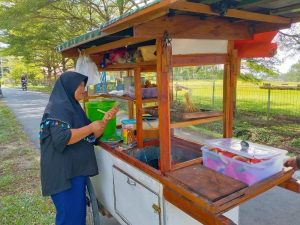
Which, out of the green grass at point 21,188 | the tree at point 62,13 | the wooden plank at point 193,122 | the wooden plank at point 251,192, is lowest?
the green grass at point 21,188

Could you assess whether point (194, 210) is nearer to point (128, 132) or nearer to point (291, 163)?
point (291, 163)

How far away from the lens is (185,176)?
2.04m

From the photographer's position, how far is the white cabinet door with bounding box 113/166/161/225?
2.19 meters

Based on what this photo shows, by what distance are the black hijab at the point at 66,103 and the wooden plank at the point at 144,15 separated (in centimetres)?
62

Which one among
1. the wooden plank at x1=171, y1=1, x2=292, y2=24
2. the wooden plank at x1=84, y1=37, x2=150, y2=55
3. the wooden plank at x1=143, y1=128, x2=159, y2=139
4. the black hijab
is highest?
the wooden plank at x1=171, y1=1, x2=292, y2=24

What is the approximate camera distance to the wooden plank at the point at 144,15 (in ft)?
4.90

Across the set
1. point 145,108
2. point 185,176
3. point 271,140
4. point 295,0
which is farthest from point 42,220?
point 271,140

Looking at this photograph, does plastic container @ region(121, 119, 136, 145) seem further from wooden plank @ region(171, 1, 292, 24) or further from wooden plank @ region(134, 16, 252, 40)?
wooden plank @ region(171, 1, 292, 24)

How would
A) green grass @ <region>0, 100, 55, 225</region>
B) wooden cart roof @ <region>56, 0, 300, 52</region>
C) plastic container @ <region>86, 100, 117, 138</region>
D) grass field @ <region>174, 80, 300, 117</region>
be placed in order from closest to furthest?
1. wooden cart roof @ <region>56, 0, 300, 52</region>
2. plastic container @ <region>86, 100, 117, 138</region>
3. green grass @ <region>0, 100, 55, 225</region>
4. grass field @ <region>174, 80, 300, 117</region>

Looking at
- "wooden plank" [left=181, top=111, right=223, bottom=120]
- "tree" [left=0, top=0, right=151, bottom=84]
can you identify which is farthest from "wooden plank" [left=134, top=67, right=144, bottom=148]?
"tree" [left=0, top=0, right=151, bottom=84]

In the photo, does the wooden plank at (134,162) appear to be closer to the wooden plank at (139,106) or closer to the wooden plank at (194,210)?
the wooden plank at (194,210)


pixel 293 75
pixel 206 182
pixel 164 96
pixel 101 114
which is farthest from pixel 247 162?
pixel 293 75

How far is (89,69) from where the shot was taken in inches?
130

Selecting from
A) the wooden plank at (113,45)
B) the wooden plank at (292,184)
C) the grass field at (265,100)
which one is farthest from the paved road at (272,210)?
the grass field at (265,100)
